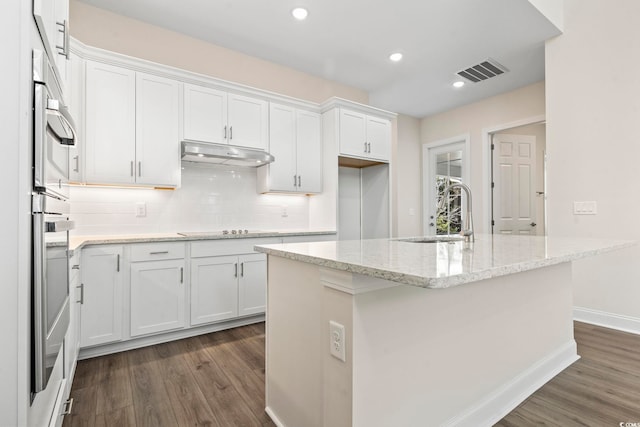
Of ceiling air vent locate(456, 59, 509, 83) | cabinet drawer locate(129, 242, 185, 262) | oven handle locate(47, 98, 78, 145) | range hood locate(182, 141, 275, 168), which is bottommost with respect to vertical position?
cabinet drawer locate(129, 242, 185, 262)

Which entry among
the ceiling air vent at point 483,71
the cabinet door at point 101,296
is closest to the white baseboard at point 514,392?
the cabinet door at point 101,296

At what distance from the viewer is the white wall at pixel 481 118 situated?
441cm

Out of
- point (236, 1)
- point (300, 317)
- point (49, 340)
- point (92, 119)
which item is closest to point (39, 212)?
point (49, 340)

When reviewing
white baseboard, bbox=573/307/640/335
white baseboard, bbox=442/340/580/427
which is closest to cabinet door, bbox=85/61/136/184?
white baseboard, bbox=442/340/580/427

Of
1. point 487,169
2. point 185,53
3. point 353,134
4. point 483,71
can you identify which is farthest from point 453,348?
point 487,169

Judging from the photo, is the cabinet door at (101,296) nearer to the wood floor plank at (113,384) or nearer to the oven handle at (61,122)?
the wood floor plank at (113,384)

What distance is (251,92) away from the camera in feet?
11.2

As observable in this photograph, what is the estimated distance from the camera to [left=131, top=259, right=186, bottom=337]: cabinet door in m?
2.56

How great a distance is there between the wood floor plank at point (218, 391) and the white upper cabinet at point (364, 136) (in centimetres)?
262

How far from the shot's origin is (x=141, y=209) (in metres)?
3.07

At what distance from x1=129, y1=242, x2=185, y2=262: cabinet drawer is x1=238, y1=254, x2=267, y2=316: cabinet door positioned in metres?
0.55

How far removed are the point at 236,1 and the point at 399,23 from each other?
1.51 metres

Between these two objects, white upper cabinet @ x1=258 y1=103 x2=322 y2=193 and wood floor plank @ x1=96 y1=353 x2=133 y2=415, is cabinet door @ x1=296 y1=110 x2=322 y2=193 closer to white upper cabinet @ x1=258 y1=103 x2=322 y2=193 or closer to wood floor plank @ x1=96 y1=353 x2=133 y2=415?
white upper cabinet @ x1=258 y1=103 x2=322 y2=193

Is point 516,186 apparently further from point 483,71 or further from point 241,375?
point 241,375
